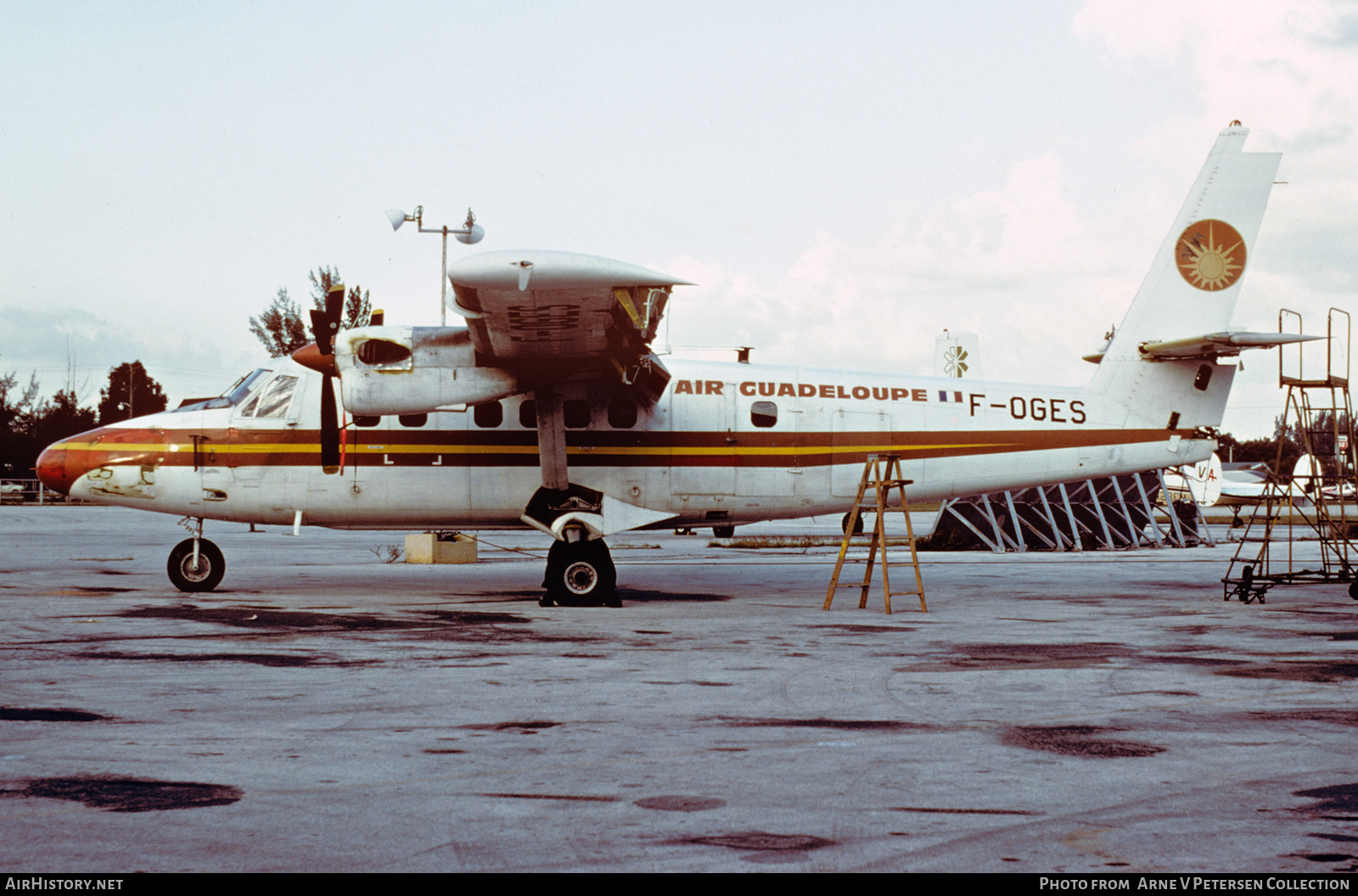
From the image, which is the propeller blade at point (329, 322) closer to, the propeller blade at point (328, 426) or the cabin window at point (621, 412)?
the propeller blade at point (328, 426)

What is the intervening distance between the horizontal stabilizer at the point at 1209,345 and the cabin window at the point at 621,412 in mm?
8000

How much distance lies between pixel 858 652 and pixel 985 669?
1.35m

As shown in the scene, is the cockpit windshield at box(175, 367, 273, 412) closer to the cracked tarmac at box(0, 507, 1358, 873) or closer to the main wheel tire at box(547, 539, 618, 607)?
the cracked tarmac at box(0, 507, 1358, 873)

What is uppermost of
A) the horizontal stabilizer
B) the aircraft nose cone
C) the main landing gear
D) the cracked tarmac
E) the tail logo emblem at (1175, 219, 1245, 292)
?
the tail logo emblem at (1175, 219, 1245, 292)

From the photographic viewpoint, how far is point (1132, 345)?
17484 millimetres

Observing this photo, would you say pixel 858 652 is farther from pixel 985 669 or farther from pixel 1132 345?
pixel 1132 345

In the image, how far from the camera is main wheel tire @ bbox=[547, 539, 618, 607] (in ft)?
49.2

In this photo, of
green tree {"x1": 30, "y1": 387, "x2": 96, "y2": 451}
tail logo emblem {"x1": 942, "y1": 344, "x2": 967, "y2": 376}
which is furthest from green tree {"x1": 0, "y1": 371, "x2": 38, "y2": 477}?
tail logo emblem {"x1": 942, "y1": 344, "x2": 967, "y2": 376}

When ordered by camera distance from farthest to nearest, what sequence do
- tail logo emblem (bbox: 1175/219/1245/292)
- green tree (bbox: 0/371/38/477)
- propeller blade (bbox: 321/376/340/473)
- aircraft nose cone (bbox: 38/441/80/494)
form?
green tree (bbox: 0/371/38/477) → tail logo emblem (bbox: 1175/219/1245/292) → aircraft nose cone (bbox: 38/441/80/494) → propeller blade (bbox: 321/376/340/473)

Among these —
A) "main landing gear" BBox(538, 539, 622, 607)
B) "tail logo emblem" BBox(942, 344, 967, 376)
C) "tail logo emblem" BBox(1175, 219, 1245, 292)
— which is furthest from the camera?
"tail logo emblem" BBox(942, 344, 967, 376)

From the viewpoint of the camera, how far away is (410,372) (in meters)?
14.5

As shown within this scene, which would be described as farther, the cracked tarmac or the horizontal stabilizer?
the horizontal stabilizer

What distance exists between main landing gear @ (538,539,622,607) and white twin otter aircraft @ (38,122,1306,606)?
28 millimetres
